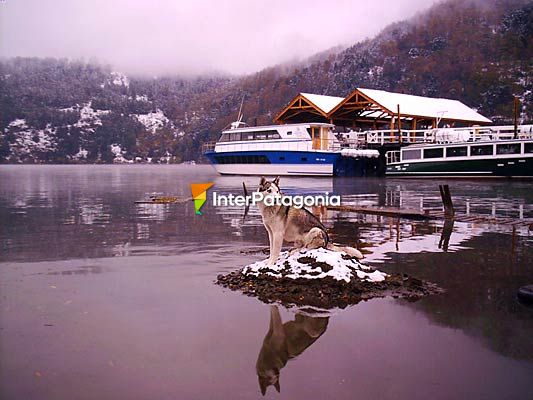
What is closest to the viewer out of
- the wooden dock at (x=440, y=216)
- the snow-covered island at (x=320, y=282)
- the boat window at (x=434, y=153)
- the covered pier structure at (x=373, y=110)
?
the snow-covered island at (x=320, y=282)

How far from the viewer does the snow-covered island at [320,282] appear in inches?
306

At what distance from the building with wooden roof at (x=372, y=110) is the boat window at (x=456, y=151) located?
24.1ft

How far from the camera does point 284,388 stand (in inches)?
197

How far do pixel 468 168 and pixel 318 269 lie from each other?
133 feet

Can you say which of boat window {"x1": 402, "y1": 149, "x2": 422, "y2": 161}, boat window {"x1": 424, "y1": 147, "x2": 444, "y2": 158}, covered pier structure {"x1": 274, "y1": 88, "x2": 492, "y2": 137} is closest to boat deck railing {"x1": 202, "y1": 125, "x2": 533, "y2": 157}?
covered pier structure {"x1": 274, "y1": 88, "x2": 492, "y2": 137}

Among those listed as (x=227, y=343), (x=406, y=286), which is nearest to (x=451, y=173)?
(x=406, y=286)

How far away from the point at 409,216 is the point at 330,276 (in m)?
10.6


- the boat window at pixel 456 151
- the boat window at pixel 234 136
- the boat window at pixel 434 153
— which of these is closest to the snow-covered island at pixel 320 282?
the boat window at pixel 456 151

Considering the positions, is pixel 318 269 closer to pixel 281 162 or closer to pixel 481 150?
pixel 481 150

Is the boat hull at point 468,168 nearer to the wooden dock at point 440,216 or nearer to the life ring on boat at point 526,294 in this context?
the wooden dock at point 440,216

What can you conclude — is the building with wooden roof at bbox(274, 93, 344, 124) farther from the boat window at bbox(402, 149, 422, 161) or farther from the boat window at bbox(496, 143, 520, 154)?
the boat window at bbox(496, 143, 520, 154)

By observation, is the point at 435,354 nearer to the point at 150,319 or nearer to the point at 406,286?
the point at 406,286

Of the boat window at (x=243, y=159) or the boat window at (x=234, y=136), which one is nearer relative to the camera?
the boat window at (x=243, y=159)

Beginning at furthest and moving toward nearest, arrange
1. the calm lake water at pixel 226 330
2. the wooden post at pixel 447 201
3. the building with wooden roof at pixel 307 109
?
1. the building with wooden roof at pixel 307 109
2. the wooden post at pixel 447 201
3. the calm lake water at pixel 226 330
